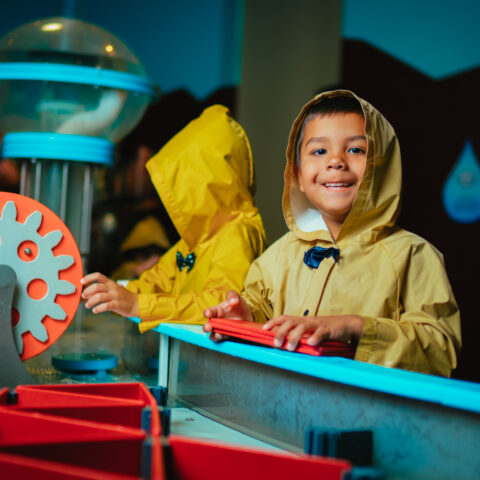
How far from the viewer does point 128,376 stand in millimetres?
1354

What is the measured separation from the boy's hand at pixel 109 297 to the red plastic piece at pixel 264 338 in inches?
14.3

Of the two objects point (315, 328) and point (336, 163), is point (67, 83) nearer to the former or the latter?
point (336, 163)

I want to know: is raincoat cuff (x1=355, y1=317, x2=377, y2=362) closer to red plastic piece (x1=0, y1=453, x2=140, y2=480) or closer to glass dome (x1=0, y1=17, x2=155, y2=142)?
red plastic piece (x1=0, y1=453, x2=140, y2=480)

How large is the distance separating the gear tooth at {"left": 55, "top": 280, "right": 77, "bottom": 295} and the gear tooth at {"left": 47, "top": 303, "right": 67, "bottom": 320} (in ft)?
0.08

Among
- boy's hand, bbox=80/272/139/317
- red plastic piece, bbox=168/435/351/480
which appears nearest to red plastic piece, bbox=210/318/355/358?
red plastic piece, bbox=168/435/351/480

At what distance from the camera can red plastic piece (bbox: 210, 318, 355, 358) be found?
2.84 feet

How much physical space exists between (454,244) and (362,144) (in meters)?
1.49

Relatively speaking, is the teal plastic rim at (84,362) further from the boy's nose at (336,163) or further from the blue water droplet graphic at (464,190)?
the blue water droplet graphic at (464,190)

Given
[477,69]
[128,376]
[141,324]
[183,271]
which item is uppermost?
[477,69]

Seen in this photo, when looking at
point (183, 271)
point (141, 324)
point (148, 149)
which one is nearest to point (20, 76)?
point (183, 271)

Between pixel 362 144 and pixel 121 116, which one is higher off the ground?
pixel 121 116

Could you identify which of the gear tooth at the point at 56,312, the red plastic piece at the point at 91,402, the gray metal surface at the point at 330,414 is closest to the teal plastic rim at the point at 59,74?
the gear tooth at the point at 56,312

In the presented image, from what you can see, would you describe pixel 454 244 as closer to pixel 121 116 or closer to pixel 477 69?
pixel 477 69

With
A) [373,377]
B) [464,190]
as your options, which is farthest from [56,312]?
[464,190]
